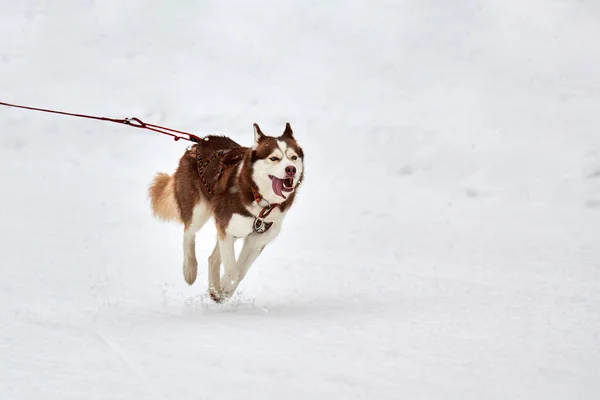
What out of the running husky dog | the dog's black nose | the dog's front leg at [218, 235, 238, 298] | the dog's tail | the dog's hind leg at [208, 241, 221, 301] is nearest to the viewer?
the dog's black nose

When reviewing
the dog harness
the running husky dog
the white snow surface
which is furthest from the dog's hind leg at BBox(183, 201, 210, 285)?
the dog harness

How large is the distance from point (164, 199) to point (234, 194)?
4.05 feet

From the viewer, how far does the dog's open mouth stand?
4.79 metres

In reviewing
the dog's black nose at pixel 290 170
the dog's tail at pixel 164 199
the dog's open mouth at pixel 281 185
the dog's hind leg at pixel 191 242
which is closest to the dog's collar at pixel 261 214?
the dog's open mouth at pixel 281 185

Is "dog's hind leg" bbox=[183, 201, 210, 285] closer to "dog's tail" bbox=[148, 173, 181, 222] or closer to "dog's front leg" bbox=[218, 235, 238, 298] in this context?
"dog's tail" bbox=[148, 173, 181, 222]

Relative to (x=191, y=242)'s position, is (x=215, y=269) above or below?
below

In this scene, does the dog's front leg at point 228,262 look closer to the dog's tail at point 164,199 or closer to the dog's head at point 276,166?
the dog's head at point 276,166

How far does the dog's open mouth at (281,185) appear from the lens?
4.79 metres

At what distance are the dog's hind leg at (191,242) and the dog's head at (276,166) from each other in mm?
890

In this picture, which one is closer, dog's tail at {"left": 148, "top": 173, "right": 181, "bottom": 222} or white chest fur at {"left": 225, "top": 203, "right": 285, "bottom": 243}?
white chest fur at {"left": 225, "top": 203, "right": 285, "bottom": 243}

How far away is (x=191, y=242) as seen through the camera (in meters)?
5.78

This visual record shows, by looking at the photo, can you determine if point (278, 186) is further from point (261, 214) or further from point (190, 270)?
point (190, 270)

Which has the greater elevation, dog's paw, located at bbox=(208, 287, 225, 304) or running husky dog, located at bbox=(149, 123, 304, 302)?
running husky dog, located at bbox=(149, 123, 304, 302)

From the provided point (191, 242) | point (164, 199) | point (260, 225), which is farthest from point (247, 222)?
point (164, 199)
